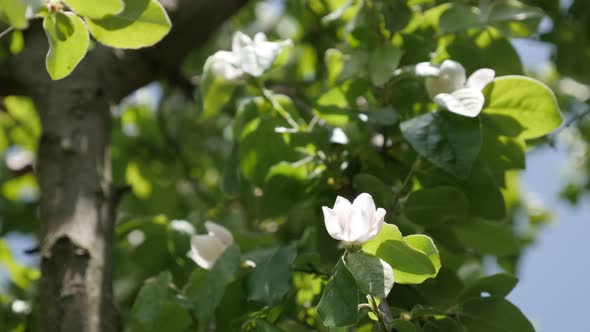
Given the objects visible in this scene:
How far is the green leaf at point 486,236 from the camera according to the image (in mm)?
1292

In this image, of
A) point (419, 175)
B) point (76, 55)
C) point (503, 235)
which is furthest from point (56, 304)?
point (503, 235)

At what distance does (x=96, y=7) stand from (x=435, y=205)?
1.80ft

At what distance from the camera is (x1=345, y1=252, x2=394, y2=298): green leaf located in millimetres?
846

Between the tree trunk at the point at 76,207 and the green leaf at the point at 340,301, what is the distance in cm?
48

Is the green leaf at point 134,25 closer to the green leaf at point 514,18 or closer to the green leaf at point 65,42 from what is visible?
the green leaf at point 65,42

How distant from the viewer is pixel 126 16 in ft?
3.21

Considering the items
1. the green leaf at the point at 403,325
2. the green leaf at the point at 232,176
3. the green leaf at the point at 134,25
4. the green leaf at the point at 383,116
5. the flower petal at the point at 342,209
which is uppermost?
the green leaf at the point at 134,25

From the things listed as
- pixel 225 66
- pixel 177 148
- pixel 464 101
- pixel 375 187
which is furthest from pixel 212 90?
pixel 177 148

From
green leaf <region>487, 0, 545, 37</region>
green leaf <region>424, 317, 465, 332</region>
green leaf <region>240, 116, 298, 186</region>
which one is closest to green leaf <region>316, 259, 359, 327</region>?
green leaf <region>424, 317, 465, 332</region>

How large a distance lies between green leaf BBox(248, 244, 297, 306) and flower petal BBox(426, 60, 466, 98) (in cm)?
32

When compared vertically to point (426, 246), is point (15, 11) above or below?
above

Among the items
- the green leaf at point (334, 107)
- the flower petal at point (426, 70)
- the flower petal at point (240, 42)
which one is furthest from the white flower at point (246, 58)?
the flower petal at point (426, 70)

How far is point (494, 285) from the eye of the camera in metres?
1.11

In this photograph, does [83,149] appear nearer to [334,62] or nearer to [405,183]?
[334,62]
